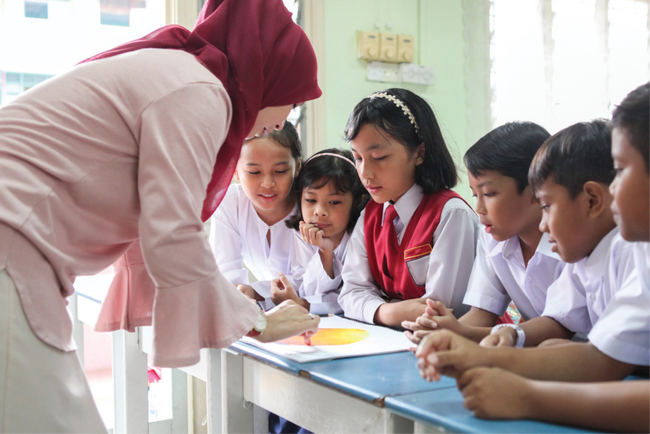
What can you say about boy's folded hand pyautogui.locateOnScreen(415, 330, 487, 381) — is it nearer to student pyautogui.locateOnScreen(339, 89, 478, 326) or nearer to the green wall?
student pyautogui.locateOnScreen(339, 89, 478, 326)

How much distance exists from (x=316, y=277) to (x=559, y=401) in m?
1.15

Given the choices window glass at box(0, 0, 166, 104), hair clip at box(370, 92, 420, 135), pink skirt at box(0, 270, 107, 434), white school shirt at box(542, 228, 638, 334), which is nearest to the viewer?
pink skirt at box(0, 270, 107, 434)

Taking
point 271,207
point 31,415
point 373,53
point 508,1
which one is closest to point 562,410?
point 31,415

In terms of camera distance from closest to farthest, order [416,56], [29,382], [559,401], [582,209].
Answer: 1. [559,401]
2. [29,382]
3. [582,209]
4. [416,56]

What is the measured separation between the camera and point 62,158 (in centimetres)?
81

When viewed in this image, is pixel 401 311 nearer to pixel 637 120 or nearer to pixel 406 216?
pixel 406 216

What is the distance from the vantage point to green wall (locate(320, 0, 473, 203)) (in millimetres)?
2723

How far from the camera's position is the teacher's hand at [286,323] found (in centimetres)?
103

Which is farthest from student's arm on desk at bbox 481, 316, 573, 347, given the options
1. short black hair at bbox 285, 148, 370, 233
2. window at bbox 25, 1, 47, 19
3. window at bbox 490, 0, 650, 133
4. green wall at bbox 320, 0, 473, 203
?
window at bbox 25, 1, 47, 19

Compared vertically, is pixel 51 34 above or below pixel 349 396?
above

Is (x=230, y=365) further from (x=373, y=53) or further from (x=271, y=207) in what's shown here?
(x=373, y=53)

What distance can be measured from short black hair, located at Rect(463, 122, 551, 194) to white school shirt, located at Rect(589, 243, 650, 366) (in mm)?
453

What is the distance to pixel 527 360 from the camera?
2.60 feet

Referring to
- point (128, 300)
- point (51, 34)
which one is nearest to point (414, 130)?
point (128, 300)
